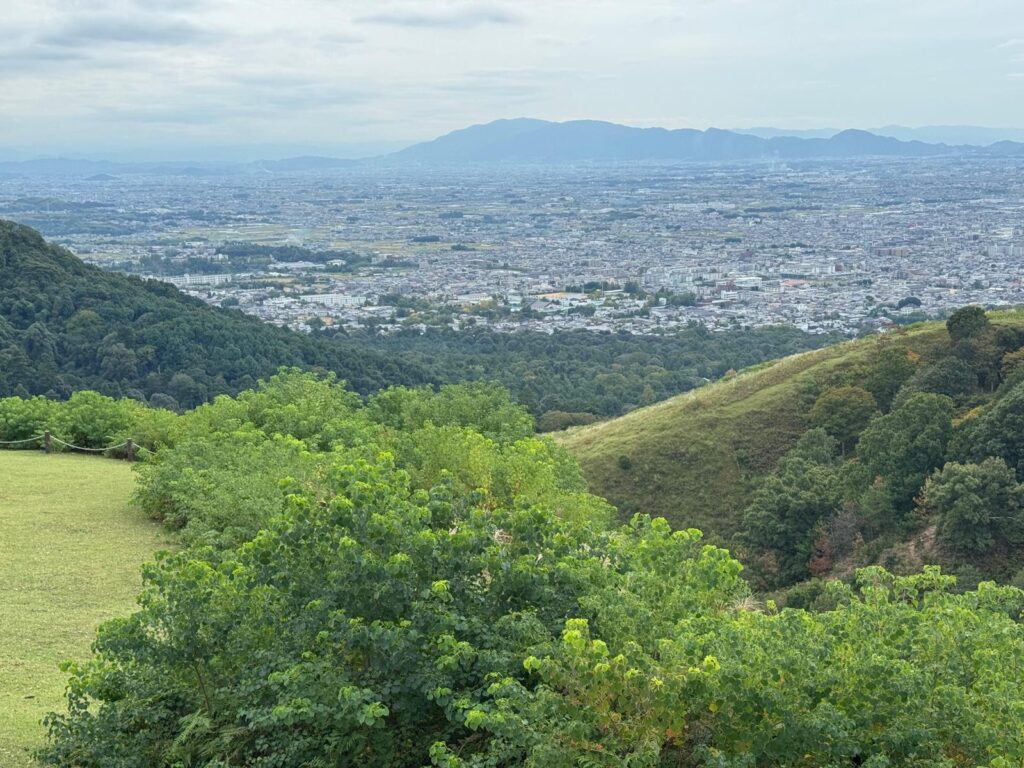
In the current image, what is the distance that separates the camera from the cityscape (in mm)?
83219

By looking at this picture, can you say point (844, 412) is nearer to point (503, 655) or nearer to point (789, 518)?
point (789, 518)

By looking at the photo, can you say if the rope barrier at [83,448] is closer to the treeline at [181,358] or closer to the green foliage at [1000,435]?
the green foliage at [1000,435]

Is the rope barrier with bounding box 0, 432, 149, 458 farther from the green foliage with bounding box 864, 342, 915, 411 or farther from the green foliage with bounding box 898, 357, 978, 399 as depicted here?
the green foliage with bounding box 864, 342, 915, 411

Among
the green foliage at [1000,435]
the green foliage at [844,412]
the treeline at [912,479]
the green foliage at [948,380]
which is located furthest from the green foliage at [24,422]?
the green foliage at [948,380]

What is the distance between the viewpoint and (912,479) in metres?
22.9

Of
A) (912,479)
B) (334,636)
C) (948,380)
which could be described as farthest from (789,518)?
(334,636)

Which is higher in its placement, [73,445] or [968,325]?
[968,325]

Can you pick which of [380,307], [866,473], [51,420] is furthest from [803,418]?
[380,307]

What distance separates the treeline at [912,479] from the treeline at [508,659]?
13234 millimetres

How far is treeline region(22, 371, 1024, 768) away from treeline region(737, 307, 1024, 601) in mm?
13234

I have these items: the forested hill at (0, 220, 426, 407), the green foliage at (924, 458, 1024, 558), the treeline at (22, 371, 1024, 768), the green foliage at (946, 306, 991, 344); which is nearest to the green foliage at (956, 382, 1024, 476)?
the green foliage at (924, 458, 1024, 558)

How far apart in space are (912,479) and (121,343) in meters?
31.5

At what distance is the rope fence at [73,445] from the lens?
57.9ft

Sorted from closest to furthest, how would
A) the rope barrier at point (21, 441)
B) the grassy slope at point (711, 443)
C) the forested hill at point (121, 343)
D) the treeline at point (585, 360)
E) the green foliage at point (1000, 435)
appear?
the rope barrier at point (21, 441)
the green foliage at point (1000, 435)
the grassy slope at point (711, 443)
the forested hill at point (121, 343)
the treeline at point (585, 360)
